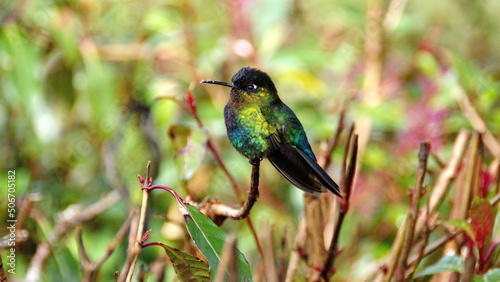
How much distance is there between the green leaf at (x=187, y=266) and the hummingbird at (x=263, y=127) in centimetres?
22

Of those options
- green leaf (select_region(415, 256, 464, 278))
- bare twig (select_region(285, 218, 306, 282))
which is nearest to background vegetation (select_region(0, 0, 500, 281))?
bare twig (select_region(285, 218, 306, 282))

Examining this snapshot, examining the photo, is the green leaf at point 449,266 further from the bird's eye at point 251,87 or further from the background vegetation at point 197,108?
the background vegetation at point 197,108

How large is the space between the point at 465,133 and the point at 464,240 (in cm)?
26

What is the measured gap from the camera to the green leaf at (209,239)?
1020 millimetres

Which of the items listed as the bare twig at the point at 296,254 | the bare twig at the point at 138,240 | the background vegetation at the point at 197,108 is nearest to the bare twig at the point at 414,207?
the bare twig at the point at 296,254

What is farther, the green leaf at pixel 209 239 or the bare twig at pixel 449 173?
the bare twig at pixel 449 173

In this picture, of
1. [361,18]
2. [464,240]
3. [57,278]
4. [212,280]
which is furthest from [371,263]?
[361,18]

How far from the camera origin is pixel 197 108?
284 cm

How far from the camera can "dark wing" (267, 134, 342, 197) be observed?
1.11m

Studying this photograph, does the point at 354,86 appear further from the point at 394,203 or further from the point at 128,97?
the point at 128,97

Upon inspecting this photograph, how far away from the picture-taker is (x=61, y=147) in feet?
9.47

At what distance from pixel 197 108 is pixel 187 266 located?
1809mm

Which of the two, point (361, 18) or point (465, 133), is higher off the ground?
point (361, 18)

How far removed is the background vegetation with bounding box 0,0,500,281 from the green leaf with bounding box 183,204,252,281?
89cm
